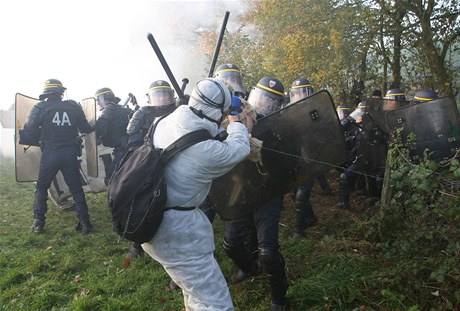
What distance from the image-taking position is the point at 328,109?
3.08 m

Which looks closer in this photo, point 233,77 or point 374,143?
point 233,77

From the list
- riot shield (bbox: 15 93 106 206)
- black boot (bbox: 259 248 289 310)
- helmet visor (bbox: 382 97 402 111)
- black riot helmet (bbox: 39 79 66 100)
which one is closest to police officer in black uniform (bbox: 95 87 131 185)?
riot shield (bbox: 15 93 106 206)

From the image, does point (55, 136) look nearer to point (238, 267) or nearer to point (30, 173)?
point (30, 173)

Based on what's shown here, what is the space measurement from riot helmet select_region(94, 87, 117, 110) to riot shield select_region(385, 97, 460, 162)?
4.21 metres

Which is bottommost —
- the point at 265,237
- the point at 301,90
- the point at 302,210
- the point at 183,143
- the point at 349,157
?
the point at 302,210

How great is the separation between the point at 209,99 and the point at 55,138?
3.66 meters

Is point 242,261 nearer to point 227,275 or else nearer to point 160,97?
point 227,275

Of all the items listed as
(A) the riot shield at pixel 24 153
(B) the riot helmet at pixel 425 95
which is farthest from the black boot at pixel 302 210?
(A) the riot shield at pixel 24 153

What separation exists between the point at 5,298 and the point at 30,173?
281cm

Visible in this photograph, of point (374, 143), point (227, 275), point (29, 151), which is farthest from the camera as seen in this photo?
point (29, 151)

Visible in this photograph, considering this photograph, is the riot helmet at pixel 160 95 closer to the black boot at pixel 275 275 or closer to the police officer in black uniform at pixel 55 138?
the police officer in black uniform at pixel 55 138

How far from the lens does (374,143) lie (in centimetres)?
473

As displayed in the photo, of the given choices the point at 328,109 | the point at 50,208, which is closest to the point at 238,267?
the point at 328,109

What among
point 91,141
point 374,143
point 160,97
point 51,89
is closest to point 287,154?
point 374,143
